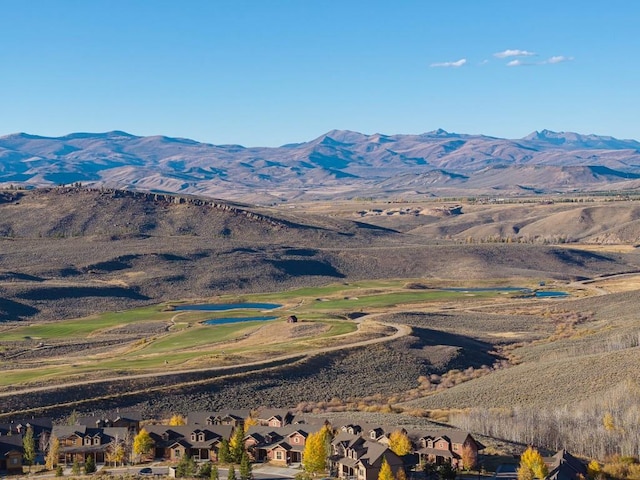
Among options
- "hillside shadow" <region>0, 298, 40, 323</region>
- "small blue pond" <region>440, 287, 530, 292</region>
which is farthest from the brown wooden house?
"small blue pond" <region>440, 287, 530, 292</region>

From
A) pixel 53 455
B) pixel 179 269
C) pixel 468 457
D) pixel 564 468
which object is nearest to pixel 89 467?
pixel 53 455

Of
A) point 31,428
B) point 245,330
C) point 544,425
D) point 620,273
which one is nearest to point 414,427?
point 544,425

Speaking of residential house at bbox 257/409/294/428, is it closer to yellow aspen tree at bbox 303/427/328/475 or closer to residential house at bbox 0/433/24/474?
yellow aspen tree at bbox 303/427/328/475

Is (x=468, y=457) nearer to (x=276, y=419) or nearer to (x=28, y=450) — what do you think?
(x=276, y=419)

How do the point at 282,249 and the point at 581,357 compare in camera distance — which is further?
the point at 282,249

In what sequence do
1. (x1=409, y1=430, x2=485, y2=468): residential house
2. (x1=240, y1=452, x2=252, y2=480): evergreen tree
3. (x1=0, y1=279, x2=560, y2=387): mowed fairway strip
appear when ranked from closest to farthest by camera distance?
(x1=240, y1=452, x2=252, y2=480): evergreen tree, (x1=409, y1=430, x2=485, y2=468): residential house, (x1=0, y1=279, x2=560, y2=387): mowed fairway strip

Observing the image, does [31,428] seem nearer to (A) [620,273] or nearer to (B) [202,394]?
(B) [202,394]
